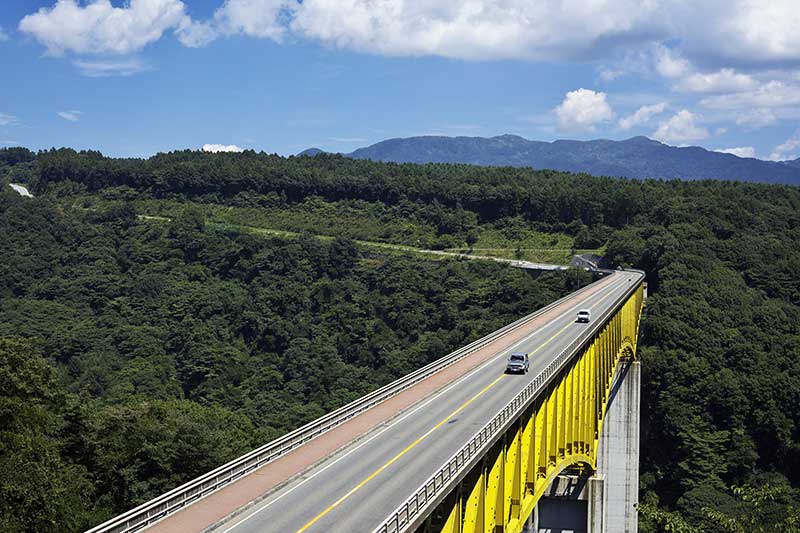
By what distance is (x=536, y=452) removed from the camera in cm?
3316

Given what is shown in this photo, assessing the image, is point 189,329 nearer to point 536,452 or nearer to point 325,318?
point 325,318

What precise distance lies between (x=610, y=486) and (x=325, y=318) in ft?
186

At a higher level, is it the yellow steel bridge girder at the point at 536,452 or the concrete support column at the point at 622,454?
the yellow steel bridge girder at the point at 536,452

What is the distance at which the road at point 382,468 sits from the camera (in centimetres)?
2194

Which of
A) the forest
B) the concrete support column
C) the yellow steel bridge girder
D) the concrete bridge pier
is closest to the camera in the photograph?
the yellow steel bridge girder

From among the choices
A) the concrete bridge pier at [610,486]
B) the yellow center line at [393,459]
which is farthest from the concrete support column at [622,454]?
the yellow center line at [393,459]

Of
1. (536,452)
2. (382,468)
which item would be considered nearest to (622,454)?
(536,452)

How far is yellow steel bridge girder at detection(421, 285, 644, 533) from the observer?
24.4 m

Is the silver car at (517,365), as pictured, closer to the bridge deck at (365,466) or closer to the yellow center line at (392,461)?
the bridge deck at (365,466)

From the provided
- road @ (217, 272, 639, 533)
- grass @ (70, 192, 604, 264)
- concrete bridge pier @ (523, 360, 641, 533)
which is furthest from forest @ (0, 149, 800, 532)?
road @ (217, 272, 639, 533)

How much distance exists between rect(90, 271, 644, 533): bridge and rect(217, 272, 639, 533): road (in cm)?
5

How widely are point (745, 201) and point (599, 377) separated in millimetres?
95713

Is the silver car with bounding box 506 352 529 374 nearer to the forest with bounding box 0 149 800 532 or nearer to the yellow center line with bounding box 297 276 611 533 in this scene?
the yellow center line with bounding box 297 276 611 533

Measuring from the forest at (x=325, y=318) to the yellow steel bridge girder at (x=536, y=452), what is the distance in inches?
220
